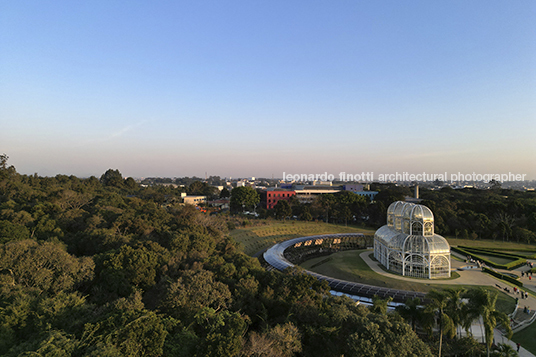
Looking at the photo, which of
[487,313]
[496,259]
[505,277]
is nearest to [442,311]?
[487,313]

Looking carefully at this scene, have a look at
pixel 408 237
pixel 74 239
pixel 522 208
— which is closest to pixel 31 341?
pixel 74 239

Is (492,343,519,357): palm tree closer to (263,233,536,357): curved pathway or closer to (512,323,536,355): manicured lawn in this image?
(263,233,536,357): curved pathway

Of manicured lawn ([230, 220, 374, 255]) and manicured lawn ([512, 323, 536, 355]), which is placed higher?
manicured lawn ([230, 220, 374, 255])

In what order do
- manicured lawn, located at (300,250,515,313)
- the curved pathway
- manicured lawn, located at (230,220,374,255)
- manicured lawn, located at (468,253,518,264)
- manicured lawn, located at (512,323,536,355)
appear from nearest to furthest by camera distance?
manicured lawn, located at (512,323,536,355)
the curved pathway
manicured lawn, located at (300,250,515,313)
manicured lawn, located at (468,253,518,264)
manicured lawn, located at (230,220,374,255)

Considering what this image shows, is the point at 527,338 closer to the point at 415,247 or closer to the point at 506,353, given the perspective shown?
the point at 506,353

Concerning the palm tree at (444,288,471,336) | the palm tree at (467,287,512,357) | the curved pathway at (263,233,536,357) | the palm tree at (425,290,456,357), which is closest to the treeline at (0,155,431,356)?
the palm tree at (425,290,456,357)

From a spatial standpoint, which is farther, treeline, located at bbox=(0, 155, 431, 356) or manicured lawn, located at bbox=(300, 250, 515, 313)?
manicured lawn, located at bbox=(300, 250, 515, 313)

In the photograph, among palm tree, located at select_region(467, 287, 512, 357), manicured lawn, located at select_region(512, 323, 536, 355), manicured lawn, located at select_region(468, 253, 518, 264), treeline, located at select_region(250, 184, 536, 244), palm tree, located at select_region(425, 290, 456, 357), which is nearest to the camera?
palm tree, located at select_region(467, 287, 512, 357)
